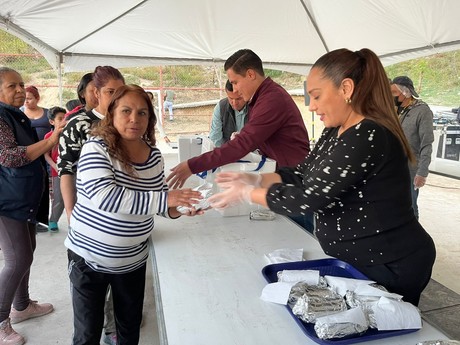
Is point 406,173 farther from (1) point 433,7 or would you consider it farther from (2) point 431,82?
(2) point 431,82

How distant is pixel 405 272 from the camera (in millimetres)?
1126

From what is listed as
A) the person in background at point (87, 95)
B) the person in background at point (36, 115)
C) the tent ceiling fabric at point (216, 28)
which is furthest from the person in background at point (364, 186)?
the person in background at point (36, 115)

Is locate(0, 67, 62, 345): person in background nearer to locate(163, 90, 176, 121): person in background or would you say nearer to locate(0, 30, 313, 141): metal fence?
locate(0, 30, 313, 141): metal fence

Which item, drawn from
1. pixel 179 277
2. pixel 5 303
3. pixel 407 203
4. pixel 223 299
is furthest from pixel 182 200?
pixel 5 303

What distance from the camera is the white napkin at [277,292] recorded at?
1.06 m

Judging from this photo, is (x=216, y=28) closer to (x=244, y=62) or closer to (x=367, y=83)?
(x=244, y=62)

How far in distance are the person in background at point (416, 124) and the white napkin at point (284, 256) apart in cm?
253

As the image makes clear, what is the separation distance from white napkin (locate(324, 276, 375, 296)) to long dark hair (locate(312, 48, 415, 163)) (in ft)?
1.38

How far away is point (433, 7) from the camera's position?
301 cm

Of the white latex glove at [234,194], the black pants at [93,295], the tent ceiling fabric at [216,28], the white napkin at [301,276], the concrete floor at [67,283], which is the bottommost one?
the concrete floor at [67,283]

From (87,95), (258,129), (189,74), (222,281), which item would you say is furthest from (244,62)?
(189,74)

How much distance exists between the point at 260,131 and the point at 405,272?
1092 millimetres

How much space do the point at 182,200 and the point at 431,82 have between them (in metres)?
17.8

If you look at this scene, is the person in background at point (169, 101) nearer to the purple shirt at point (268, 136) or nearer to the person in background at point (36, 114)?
the person in background at point (36, 114)
